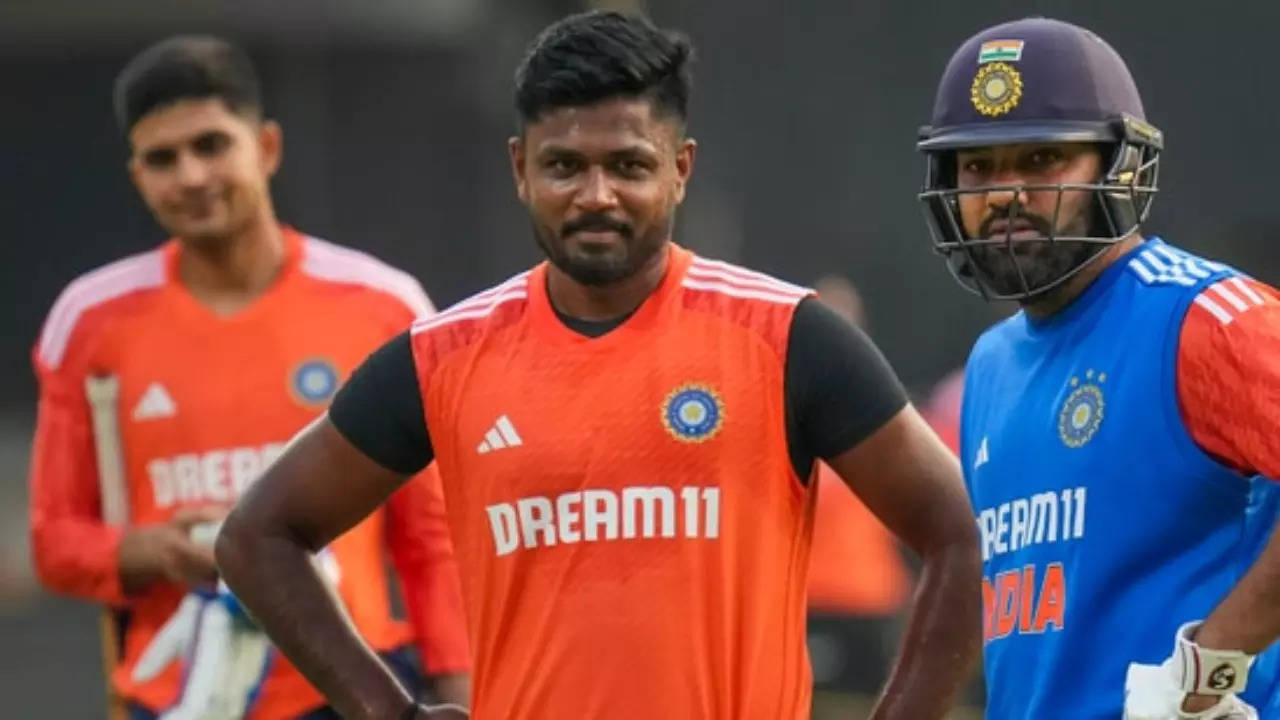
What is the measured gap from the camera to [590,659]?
490cm

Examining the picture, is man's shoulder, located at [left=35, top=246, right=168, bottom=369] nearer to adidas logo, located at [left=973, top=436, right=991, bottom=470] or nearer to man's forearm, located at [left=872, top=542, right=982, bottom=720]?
adidas logo, located at [left=973, top=436, right=991, bottom=470]

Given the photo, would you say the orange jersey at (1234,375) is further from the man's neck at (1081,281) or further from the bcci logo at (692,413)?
the bcci logo at (692,413)

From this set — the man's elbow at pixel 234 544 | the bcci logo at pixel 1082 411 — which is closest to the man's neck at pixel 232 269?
the man's elbow at pixel 234 544

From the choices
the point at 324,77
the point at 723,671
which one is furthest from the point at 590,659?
the point at 324,77

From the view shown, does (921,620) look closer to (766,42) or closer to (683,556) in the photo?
(683,556)

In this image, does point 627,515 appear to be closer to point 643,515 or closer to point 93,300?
point 643,515

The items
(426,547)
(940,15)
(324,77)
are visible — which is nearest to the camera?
(426,547)

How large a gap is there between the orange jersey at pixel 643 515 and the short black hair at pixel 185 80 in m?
2.36

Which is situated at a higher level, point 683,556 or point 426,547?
point 683,556

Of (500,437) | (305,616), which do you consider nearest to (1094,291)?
(500,437)

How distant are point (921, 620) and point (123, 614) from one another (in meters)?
2.68

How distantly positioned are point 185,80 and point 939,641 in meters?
2.92

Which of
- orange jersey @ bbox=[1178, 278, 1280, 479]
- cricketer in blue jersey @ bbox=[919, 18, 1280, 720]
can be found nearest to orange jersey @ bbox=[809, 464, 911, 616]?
cricketer in blue jersey @ bbox=[919, 18, 1280, 720]

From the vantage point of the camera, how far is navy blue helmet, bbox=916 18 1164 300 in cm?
510
